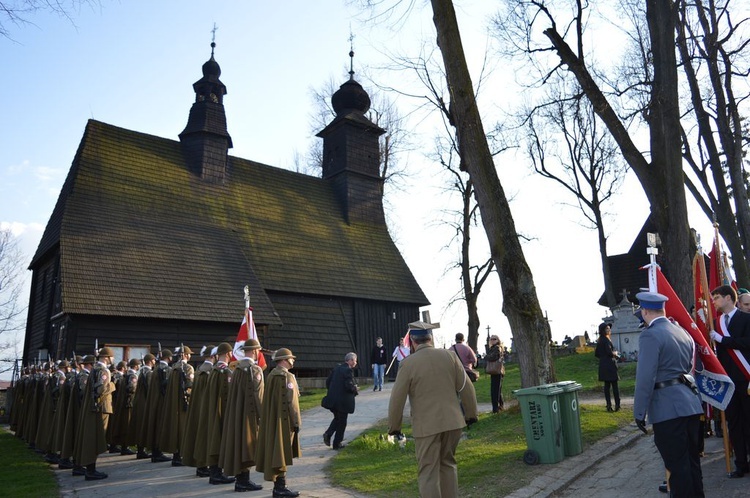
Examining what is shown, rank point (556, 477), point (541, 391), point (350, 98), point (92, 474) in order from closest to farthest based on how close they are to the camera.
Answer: point (556, 477)
point (541, 391)
point (92, 474)
point (350, 98)

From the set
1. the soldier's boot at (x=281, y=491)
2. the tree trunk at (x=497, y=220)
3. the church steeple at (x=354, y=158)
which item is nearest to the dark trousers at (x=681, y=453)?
the soldier's boot at (x=281, y=491)

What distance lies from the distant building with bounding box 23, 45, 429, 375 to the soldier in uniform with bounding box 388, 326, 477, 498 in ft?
47.5

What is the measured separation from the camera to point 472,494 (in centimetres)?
740

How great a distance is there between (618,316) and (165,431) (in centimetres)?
1909

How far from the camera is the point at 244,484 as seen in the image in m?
8.64

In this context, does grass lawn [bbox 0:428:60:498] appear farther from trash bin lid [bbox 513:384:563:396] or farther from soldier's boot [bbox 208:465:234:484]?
trash bin lid [bbox 513:384:563:396]

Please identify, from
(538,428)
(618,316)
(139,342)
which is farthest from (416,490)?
(618,316)

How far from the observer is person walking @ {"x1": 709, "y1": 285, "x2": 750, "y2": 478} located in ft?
22.9

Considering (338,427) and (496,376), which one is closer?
(338,427)

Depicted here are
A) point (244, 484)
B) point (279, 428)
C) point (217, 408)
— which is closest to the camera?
point (279, 428)

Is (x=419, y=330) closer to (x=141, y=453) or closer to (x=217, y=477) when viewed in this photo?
(x=217, y=477)

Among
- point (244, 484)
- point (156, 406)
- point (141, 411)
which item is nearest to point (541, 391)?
point (244, 484)

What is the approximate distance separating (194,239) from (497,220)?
49.2 ft

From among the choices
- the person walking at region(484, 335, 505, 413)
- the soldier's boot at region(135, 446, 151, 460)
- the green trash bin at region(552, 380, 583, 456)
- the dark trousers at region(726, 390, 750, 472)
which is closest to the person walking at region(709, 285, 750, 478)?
the dark trousers at region(726, 390, 750, 472)
